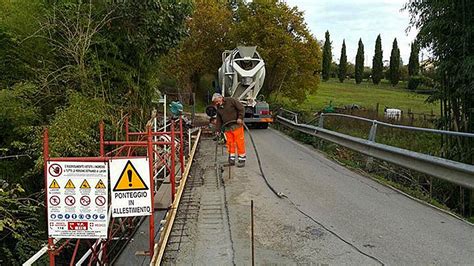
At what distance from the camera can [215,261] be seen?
4.97 meters

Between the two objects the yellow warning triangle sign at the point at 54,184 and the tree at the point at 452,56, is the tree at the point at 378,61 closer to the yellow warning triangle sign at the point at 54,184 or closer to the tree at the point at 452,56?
the tree at the point at 452,56

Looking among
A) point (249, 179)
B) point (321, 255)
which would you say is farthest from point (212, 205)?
point (321, 255)

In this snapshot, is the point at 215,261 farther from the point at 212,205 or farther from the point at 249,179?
the point at 249,179

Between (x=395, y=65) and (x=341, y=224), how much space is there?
61684 millimetres

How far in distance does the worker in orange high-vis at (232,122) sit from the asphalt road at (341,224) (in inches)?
34.7

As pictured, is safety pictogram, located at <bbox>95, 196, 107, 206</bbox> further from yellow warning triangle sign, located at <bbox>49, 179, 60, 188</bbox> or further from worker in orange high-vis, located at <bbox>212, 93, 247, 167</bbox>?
worker in orange high-vis, located at <bbox>212, 93, 247, 167</bbox>

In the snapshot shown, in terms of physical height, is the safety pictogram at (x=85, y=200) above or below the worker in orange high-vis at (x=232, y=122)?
below

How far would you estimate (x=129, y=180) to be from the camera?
488 centimetres

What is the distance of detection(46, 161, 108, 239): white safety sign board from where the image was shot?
15.1 feet

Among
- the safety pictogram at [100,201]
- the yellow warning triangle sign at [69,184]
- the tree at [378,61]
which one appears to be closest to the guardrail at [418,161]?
the safety pictogram at [100,201]

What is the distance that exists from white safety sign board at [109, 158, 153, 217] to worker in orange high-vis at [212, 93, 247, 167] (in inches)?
204

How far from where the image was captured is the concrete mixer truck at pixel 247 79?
1920 centimetres

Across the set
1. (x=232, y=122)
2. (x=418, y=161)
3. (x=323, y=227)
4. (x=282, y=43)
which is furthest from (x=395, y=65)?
(x=323, y=227)

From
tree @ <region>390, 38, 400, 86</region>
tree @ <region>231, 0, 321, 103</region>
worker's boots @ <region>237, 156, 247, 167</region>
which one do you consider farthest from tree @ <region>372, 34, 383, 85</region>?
worker's boots @ <region>237, 156, 247, 167</region>
